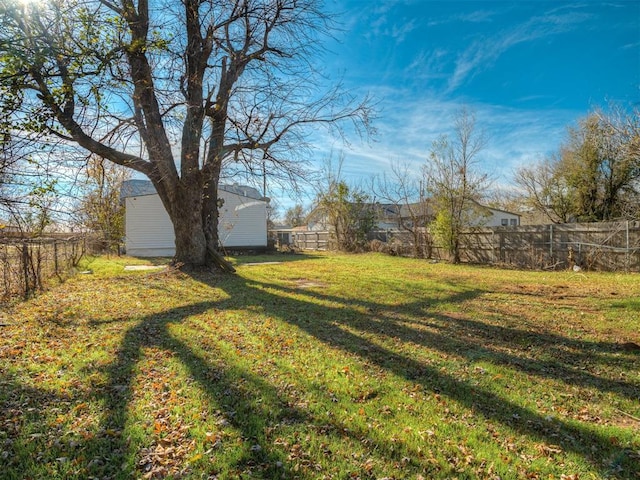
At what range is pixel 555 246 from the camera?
12719 mm

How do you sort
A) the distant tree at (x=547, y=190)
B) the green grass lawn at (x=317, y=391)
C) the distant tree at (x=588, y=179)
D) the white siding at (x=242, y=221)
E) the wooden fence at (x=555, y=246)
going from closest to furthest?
1. the green grass lawn at (x=317, y=391)
2. the wooden fence at (x=555, y=246)
3. the distant tree at (x=588, y=179)
4. the distant tree at (x=547, y=190)
5. the white siding at (x=242, y=221)

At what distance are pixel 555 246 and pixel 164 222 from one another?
17.9 m

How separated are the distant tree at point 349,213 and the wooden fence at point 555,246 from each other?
4.97 m

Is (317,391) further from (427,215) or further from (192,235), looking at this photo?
(427,215)

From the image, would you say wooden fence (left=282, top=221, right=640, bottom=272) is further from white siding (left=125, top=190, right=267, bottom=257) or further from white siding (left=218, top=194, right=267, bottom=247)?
white siding (left=125, top=190, right=267, bottom=257)

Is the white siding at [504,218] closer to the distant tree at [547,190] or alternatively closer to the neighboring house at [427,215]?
the neighboring house at [427,215]

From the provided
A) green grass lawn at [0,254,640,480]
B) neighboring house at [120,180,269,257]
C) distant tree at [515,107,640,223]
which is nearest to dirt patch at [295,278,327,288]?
green grass lawn at [0,254,640,480]

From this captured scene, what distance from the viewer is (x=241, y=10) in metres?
8.41

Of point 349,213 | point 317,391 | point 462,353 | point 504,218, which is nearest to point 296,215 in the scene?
point 504,218

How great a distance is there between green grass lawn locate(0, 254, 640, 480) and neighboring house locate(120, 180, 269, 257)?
12.4 metres

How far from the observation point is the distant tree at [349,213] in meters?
21.9

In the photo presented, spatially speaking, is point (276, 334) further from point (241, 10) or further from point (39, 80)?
point (241, 10)

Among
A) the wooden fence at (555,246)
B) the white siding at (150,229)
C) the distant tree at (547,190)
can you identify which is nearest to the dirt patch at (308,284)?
the wooden fence at (555,246)

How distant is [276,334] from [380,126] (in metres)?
6.28
